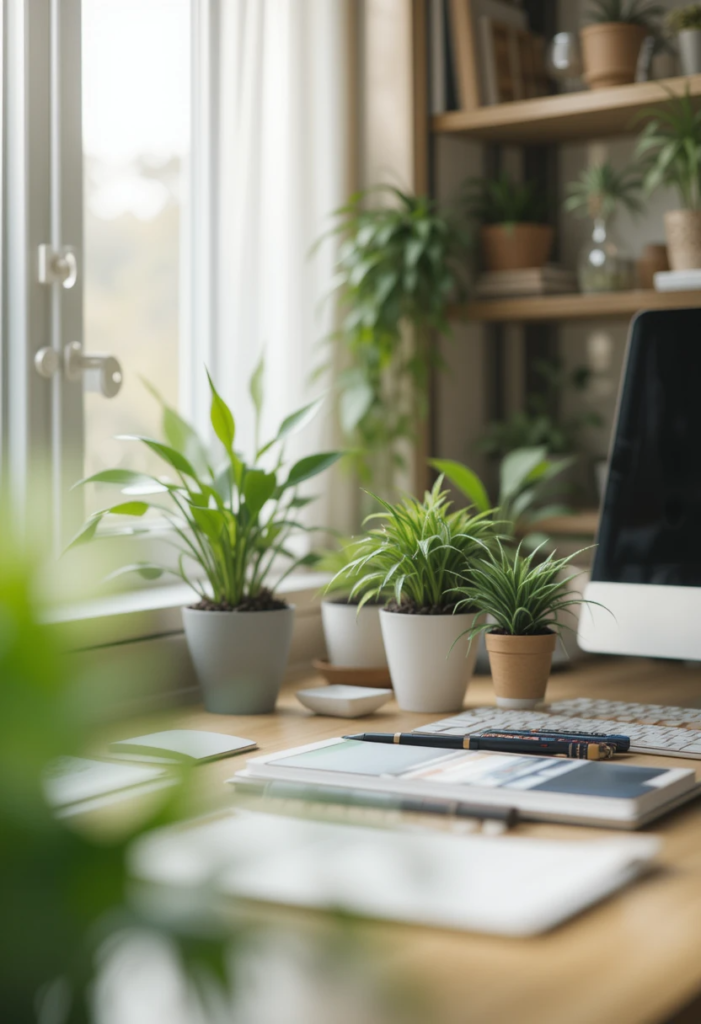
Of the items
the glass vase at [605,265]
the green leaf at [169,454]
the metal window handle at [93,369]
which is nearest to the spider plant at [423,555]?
the green leaf at [169,454]

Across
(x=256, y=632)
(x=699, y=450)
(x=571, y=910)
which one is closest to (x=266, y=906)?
(x=571, y=910)

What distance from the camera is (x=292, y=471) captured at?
1.53 meters

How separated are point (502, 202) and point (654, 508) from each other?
0.89 metres

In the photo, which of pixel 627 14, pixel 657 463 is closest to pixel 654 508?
pixel 657 463

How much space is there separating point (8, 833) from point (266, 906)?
540mm

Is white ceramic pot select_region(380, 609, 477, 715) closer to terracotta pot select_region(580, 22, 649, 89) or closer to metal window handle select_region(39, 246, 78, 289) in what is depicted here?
metal window handle select_region(39, 246, 78, 289)

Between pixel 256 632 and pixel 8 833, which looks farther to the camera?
pixel 256 632

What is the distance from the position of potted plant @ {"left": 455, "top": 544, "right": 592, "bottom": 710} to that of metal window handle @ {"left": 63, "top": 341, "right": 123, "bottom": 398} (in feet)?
1.92

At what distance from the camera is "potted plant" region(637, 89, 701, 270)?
1.90 meters

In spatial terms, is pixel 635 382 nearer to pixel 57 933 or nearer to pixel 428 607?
pixel 428 607

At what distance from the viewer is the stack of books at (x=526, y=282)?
2115mm

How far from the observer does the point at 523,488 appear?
2.25 m

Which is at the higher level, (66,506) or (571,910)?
(66,506)

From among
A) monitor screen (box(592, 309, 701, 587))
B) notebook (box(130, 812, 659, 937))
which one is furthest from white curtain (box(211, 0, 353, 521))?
notebook (box(130, 812, 659, 937))
